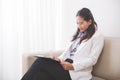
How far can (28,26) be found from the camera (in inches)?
120

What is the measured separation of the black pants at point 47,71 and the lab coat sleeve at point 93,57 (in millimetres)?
126

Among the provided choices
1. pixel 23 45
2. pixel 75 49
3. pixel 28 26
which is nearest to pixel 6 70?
pixel 23 45

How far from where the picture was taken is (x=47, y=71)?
6.34 feet

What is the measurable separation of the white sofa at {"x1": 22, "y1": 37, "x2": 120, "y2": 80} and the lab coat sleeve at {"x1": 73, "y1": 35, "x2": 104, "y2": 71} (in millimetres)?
82

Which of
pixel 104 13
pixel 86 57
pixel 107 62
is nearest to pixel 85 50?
pixel 86 57

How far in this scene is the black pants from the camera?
192cm

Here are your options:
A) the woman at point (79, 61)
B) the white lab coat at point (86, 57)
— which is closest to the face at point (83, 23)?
the woman at point (79, 61)

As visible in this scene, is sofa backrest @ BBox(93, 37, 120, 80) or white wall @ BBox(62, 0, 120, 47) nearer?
sofa backrest @ BBox(93, 37, 120, 80)

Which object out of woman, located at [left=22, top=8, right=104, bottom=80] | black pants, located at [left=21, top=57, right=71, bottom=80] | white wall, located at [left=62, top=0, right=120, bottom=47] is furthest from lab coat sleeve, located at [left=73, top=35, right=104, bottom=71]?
white wall, located at [left=62, top=0, right=120, bottom=47]

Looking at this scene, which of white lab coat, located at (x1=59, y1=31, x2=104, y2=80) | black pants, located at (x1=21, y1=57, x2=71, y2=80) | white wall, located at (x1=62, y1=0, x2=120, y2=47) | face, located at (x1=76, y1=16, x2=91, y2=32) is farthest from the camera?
white wall, located at (x1=62, y1=0, x2=120, y2=47)

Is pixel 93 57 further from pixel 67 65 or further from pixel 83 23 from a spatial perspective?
pixel 83 23

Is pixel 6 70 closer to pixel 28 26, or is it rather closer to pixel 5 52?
pixel 5 52

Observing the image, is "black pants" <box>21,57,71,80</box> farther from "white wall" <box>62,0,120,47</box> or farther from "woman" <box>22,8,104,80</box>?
"white wall" <box>62,0,120,47</box>

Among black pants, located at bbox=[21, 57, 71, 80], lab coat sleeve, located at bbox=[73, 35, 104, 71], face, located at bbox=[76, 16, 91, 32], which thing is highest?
face, located at bbox=[76, 16, 91, 32]
